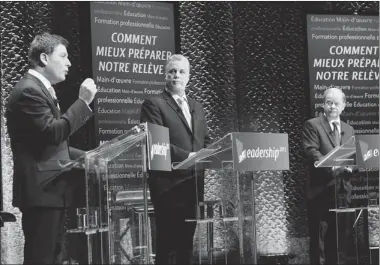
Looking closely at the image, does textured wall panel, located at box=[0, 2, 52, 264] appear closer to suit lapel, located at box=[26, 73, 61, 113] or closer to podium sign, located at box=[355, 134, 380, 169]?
suit lapel, located at box=[26, 73, 61, 113]

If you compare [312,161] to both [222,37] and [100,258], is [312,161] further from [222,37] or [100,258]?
[100,258]

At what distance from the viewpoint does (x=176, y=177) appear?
4477 mm

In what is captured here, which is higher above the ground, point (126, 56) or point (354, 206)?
point (126, 56)

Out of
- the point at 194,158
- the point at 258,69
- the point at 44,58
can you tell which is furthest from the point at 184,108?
the point at 258,69

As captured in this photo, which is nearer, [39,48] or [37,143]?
[37,143]

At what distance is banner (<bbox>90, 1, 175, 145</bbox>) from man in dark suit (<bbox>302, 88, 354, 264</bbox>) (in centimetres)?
132

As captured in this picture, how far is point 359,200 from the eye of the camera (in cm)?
502

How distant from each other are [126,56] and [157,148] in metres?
2.42

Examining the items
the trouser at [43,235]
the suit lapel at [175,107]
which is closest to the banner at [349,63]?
the suit lapel at [175,107]

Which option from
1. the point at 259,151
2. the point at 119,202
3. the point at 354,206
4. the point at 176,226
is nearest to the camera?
the point at 119,202

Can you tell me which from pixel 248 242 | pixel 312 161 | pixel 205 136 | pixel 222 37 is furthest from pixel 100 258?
pixel 222 37

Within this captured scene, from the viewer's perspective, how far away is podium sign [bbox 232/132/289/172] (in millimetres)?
4102

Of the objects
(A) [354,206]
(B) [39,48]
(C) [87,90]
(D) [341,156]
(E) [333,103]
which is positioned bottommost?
(A) [354,206]

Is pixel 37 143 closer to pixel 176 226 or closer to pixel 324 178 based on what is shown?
pixel 176 226
